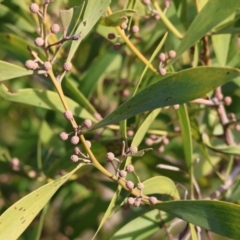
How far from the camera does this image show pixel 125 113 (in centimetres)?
80

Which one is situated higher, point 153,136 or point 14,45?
point 14,45

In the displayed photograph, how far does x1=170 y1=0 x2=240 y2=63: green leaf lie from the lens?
839 mm

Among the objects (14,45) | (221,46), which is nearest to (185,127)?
(221,46)

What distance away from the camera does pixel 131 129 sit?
1.06 meters

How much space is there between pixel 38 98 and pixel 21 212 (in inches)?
9.8

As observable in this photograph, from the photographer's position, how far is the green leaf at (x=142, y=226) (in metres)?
0.98

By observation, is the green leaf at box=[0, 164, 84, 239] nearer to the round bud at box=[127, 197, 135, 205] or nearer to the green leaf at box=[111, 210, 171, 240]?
the round bud at box=[127, 197, 135, 205]

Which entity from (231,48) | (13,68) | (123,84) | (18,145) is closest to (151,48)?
(123,84)

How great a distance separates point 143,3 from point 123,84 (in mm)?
300

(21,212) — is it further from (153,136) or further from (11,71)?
(153,136)

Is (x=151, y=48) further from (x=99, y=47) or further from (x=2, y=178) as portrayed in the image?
(x=2, y=178)

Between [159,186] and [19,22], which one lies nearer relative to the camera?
[159,186]

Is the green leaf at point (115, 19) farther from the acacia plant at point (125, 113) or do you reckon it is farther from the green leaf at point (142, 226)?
the green leaf at point (142, 226)

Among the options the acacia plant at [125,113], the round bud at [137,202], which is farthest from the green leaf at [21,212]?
the round bud at [137,202]
